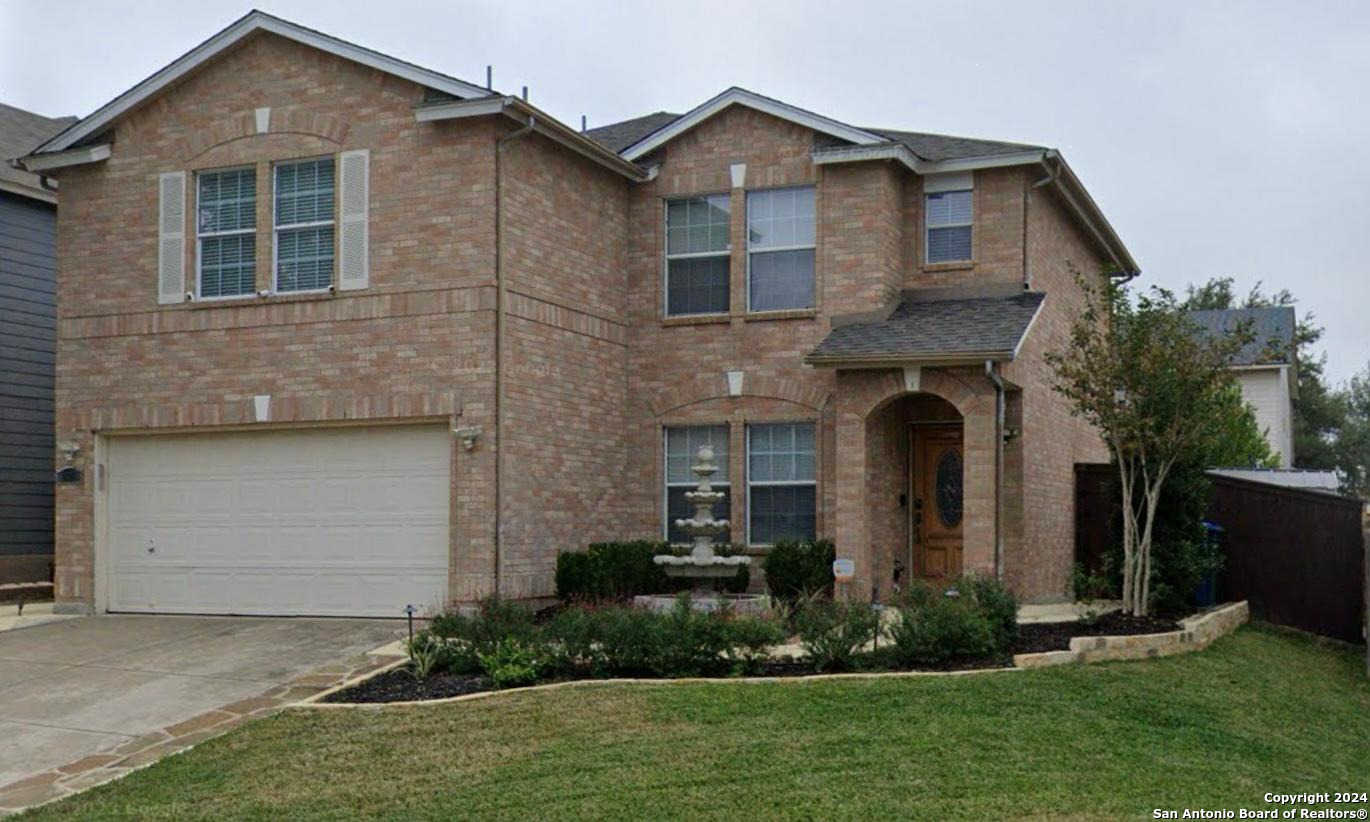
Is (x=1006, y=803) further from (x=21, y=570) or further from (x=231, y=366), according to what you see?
(x=21, y=570)

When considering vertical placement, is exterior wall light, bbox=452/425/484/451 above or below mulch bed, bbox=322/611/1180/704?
above

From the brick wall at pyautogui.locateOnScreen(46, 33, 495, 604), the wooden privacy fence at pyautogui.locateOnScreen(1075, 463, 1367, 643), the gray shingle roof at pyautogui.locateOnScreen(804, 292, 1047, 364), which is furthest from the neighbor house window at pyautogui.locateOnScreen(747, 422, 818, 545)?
the brick wall at pyautogui.locateOnScreen(46, 33, 495, 604)

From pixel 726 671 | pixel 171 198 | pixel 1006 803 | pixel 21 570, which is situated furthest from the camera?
pixel 21 570

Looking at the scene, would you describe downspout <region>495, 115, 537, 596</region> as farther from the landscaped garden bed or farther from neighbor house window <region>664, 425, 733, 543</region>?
neighbor house window <region>664, 425, 733, 543</region>

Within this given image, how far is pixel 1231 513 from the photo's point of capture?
17.9 meters

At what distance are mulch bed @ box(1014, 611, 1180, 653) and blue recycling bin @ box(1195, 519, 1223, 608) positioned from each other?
2.97 meters

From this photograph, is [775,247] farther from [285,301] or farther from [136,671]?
[136,671]

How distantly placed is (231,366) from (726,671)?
26.5 feet

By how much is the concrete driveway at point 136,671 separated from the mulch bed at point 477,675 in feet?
2.19

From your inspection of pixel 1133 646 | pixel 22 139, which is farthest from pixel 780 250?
pixel 22 139

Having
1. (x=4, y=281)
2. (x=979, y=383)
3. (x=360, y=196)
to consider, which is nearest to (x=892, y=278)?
(x=979, y=383)

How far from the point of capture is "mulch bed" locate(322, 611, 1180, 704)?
1138cm

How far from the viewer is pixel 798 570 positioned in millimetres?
16172

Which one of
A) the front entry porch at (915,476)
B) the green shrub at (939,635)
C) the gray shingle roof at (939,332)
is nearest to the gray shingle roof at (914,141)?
the gray shingle roof at (939,332)
